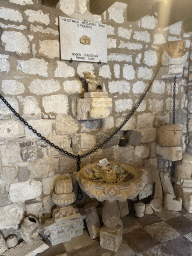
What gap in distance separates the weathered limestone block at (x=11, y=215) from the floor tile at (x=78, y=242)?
664mm

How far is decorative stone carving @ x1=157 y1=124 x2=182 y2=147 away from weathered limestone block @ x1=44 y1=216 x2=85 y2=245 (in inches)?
63.8

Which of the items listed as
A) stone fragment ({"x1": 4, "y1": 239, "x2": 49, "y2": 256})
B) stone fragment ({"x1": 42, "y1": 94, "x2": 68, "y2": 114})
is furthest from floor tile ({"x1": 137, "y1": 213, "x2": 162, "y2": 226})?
stone fragment ({"x1": 42, "y1": 94, "x2": 68, "y2": 114})

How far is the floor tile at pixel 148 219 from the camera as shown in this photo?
103 inches

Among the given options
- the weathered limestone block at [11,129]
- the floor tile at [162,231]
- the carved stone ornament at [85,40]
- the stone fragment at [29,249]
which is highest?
the carved stone ornament at [85,40]

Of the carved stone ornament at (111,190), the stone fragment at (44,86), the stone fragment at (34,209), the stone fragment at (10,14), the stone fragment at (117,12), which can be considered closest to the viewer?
the carved stone ornament at (111,190)

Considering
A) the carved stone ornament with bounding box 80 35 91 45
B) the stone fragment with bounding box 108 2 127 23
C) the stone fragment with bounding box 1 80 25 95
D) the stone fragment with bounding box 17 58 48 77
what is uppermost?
the stone fragment with bounding box 108 2 127 23

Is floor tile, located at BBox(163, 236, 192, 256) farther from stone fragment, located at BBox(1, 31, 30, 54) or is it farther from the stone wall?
stone fragment, located at BBox(1, 31, 30, 54)

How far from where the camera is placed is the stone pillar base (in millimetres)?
2096

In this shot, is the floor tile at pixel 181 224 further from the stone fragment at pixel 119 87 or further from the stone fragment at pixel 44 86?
the stone fragment at pixel 44 86

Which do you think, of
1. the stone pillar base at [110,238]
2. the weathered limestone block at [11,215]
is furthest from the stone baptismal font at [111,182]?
the weathered limestone block at [11,215]

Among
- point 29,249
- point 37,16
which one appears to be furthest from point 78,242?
point 37,16

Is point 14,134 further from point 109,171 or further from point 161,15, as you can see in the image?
point 161,15

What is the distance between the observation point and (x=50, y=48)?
225 cm

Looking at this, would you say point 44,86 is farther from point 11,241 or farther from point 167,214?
point 167,214
